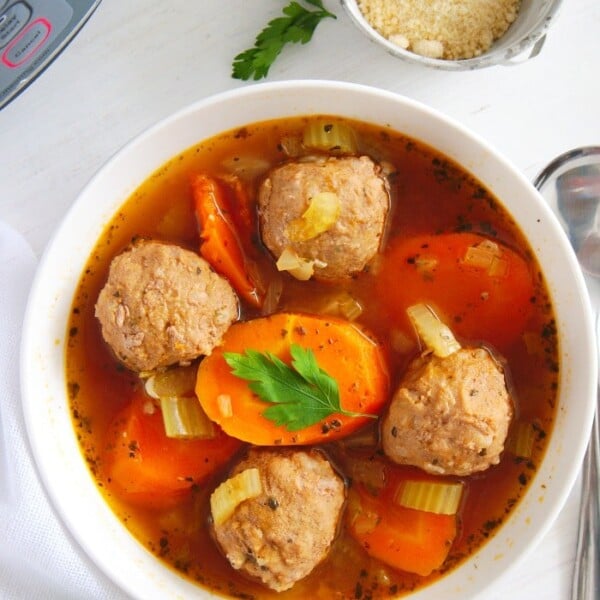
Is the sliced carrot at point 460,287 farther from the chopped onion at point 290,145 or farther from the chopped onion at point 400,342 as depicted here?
the chopped onion at point 290,145

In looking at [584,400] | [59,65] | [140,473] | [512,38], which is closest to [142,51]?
[59,65]

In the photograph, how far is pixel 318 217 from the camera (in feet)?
7.28

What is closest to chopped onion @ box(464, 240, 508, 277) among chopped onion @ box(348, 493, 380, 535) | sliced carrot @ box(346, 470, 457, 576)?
sliced carrot @ box(346, 470, 457, 576)

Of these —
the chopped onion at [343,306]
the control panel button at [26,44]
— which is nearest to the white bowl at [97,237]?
the control panel button at [26,44]

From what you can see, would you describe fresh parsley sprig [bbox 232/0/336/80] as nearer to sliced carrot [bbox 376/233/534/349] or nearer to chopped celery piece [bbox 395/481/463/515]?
sliced carrot [bbox 376/233/534/349]

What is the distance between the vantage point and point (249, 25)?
2631 millimetres

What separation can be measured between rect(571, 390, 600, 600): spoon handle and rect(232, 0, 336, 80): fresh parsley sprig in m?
1.52

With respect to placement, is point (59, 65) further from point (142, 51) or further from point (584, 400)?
point (584, 400)

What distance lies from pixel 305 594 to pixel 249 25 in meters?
1.77

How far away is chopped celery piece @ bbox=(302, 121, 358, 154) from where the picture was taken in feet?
8.02

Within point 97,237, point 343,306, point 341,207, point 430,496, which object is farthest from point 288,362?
point 97,237

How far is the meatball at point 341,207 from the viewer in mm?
2227

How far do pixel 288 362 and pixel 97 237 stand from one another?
69 centimetres

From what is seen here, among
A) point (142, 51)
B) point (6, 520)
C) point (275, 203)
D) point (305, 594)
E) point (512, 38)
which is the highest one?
point (142, 51)
